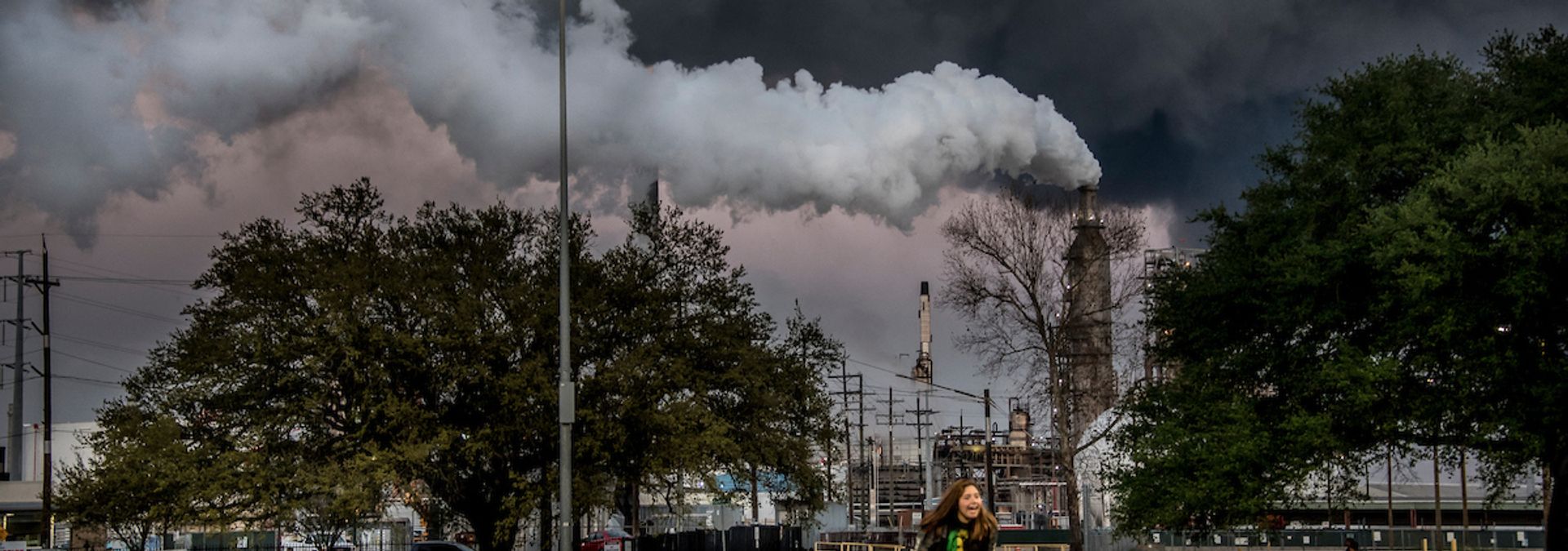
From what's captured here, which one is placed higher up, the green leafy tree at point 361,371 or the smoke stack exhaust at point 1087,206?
the smoke stack exhaust at point 1087,206

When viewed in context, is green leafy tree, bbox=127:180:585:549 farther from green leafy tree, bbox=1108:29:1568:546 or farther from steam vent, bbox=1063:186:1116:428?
steam vent, bbox=1063:186:1116:428

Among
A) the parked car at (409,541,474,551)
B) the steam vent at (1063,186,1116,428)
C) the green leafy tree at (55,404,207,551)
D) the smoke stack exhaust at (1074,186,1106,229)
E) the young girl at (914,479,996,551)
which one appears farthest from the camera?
the smoke stack exhaust at (1074,186,1106,229)

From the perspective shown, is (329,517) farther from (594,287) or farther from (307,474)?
(594,287)

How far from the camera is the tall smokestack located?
5162 inches

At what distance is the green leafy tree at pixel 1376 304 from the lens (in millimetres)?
23953

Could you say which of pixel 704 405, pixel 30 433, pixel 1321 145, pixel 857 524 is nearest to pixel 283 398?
pixel 704 405

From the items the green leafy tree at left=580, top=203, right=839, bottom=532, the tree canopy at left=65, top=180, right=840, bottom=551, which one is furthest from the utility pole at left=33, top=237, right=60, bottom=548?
the green leafy tree at left=580, top=203, right=839, bottom=532

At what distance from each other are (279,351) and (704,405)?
10.1m

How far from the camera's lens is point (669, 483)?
120 ft

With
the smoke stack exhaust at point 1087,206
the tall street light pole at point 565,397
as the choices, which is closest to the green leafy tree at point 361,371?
the tall street light pole at point 565,397

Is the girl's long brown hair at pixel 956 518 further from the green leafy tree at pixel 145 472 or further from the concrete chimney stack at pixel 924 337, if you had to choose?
the concrete chimney stack at pixel 924 337

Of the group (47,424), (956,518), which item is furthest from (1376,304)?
(47,424)

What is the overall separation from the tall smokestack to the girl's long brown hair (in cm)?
12087

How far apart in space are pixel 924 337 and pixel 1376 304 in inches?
4230
